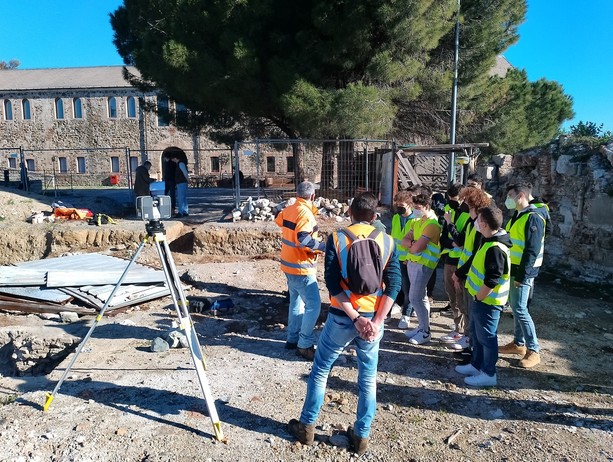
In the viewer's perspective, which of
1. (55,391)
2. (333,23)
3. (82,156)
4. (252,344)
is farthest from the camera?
(82,156)

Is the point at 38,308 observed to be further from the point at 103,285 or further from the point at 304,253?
the point at 304,253

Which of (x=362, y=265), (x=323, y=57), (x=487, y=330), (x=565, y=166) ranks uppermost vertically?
(x=323, y=57)

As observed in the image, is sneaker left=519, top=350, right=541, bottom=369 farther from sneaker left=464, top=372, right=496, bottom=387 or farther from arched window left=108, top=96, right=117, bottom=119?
arched window left=108, top=96, right=117, bottom=119

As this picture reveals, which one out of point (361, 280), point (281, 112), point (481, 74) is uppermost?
point (481, 74)

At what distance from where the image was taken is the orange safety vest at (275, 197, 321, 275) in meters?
4.60

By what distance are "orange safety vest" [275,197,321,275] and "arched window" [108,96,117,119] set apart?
33656mm

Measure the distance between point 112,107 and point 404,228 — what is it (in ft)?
111

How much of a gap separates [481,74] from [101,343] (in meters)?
13.7

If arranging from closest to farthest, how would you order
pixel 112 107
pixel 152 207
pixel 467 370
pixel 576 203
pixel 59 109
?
pixel 152 207 < pixel 467 370 < pixel 576 203 < pixel 112 107 < pixel 59 109

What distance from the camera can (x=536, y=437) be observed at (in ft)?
11.3

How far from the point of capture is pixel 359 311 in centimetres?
303

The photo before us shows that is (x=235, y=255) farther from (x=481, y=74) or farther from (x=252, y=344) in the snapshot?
(x=481, y=74)

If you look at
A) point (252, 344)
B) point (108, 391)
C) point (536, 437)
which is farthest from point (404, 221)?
point (108, 391)

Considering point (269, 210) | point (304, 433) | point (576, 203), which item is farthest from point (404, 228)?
point (269, 210)
